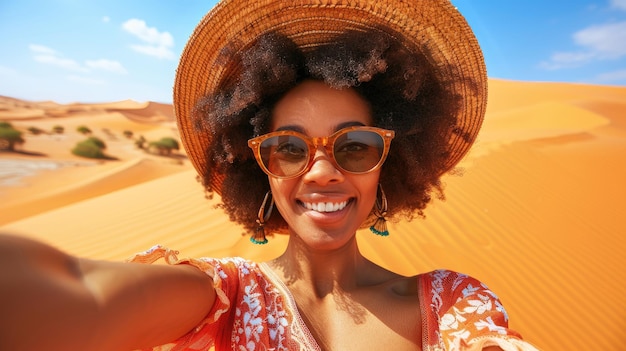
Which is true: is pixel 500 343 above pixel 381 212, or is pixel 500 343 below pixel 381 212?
below

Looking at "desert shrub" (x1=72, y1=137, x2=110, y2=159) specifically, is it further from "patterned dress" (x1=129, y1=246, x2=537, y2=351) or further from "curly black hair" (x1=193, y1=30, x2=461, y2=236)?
"patterned dress" (x1=129, y1=246, x2=537, y2=351)

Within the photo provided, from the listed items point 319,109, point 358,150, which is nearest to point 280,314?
point 358,150

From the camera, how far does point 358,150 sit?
1.74 meters

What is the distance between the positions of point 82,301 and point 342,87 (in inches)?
51.3

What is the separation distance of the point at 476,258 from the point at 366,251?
4.25 feet

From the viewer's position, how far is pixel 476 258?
190 inches

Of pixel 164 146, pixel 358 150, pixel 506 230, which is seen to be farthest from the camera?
pixel 164 146

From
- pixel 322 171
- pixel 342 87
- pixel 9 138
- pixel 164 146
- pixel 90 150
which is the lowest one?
pixel 164 146

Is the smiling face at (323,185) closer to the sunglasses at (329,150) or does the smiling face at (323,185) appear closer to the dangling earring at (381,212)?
the sunglasses at (329,150)

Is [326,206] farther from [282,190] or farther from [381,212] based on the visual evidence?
[381,212]

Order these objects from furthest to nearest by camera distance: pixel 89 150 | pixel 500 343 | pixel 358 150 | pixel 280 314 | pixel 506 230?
1. pixel 89 150
2. pixel 506 230
3. pixel 358 150
4. pixel 280 314
5. pixel 500 343

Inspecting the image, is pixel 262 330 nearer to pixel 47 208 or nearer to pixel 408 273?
pixel 408 273

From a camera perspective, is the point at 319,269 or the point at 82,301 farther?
the point at 319,269

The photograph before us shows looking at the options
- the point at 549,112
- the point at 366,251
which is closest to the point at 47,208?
the point at 366,251
